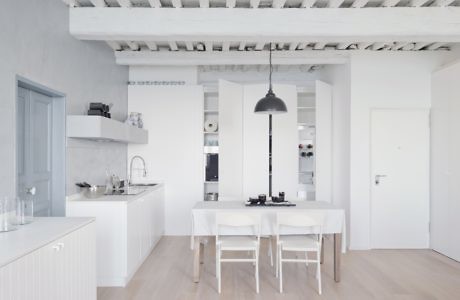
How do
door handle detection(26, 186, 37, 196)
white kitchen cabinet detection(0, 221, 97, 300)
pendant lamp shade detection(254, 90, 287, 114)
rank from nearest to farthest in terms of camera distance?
white kitchen cabinet detection(0, 221, 97, 300) < door handle detection(26, 186, 37, 196) < pendant lamp shade detection(254, 90, 287, 114)

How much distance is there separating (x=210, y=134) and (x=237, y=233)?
2.89 meters

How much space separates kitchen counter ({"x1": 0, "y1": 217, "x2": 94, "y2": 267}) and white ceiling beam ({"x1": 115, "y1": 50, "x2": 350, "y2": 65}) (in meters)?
3.29

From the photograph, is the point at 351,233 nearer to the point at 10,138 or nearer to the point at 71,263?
the point at 71,263

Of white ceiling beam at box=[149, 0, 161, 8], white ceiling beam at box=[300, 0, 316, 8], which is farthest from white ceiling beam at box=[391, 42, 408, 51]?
white ceiling beam at box=[149, 0, 161, 8]

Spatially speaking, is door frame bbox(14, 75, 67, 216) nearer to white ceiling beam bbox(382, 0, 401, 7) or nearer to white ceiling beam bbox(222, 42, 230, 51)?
white ceiling beam bbox(222, 42, 230, 51)

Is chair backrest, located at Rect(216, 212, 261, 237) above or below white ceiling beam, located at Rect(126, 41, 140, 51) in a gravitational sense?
below

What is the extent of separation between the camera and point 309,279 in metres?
4.06

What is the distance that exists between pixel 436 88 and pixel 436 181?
1380mm

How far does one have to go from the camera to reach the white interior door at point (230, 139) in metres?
6.00

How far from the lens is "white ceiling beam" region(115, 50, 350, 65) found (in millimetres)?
5445

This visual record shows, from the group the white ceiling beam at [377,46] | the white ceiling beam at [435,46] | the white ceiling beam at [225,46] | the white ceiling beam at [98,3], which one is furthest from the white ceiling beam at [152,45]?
the white ceiling beam at [435,46]

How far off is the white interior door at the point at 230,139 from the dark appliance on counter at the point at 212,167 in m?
0.38

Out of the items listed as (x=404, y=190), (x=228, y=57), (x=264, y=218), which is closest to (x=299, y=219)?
(x=264, y=218)

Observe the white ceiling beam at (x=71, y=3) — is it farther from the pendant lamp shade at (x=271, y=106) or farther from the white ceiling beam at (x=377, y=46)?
the white ceiling beam at (x=377, y=46)
